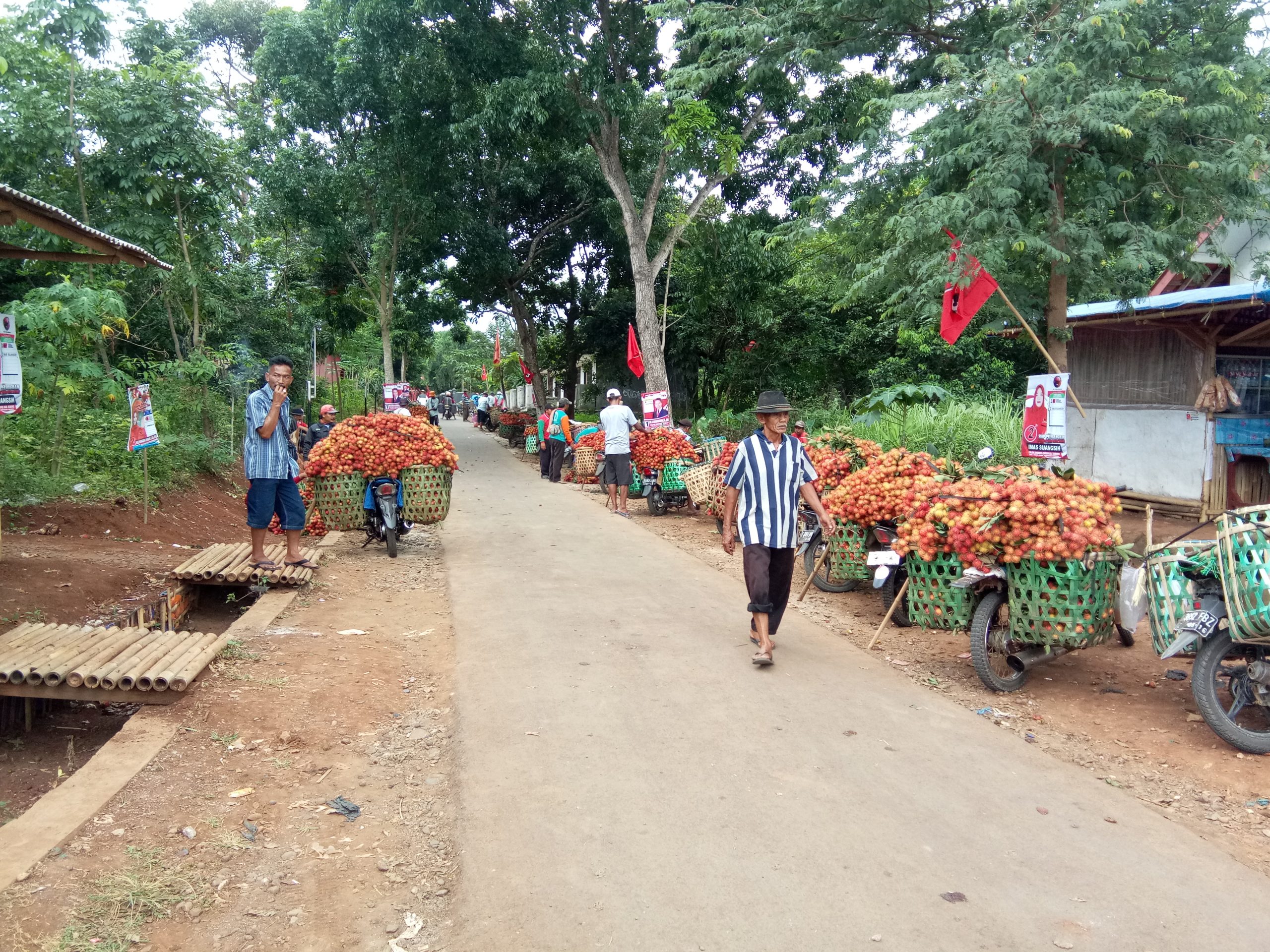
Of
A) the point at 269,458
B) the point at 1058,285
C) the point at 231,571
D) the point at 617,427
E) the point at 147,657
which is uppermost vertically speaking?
the point at 1058,285

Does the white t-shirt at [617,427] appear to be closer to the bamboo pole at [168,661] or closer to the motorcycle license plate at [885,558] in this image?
the motorcycle license plate at [885,558]

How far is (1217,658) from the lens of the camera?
4.64 meters

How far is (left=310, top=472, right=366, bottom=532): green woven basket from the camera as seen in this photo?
9641 millimetres

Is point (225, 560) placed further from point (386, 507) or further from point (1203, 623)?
point (1203, 623)

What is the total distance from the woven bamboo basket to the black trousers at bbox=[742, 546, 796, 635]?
5733 mm

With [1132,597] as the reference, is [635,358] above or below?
above

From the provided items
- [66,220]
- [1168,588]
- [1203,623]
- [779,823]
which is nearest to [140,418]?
[66,220]

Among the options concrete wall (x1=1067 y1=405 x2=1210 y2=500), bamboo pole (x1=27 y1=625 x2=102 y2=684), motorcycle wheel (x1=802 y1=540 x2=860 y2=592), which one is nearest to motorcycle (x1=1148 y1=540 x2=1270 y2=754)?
motorcycle wheel (x1=802 y1=540 x2=860 y2=592)

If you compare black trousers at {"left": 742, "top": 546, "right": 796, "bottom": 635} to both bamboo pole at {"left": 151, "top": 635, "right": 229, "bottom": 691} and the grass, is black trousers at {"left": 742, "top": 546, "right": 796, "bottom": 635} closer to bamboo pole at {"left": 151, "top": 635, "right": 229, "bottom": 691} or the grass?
bamboo pole at {"left": 151, "top": 635, "right": 229, "bottom": 691}

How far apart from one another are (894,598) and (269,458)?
5.46 meters

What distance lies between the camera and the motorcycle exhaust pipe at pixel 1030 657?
5633mm

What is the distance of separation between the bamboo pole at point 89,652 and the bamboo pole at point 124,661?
9 cm

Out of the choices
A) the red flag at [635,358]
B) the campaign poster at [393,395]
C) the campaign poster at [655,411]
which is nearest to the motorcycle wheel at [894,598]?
the campaign poster at [655,411]

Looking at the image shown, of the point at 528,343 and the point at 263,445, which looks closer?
the point at 263,445
